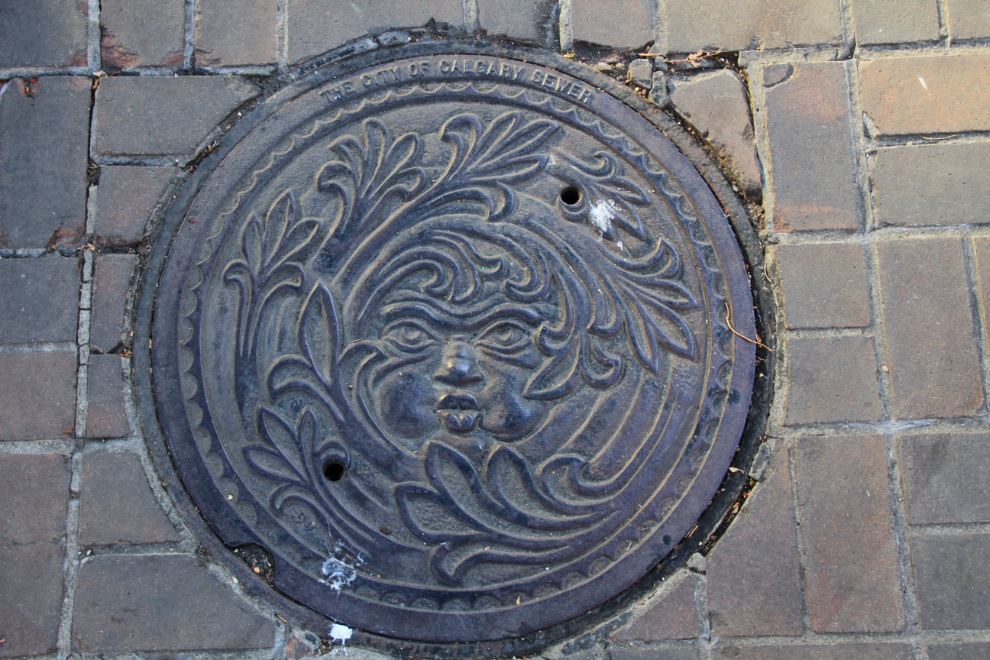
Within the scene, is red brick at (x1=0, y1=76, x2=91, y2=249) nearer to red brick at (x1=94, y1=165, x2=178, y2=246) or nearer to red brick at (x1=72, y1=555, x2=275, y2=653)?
red brick at (x1=94, y1=165, x2=178, y2=246)

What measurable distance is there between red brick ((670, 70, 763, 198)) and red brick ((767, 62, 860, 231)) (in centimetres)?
6

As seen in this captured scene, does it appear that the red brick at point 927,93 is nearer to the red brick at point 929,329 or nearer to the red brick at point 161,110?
the red brick at point 929,329

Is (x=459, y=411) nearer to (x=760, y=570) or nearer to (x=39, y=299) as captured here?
(x=760, y=570)

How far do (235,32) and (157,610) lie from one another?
1.51 meters

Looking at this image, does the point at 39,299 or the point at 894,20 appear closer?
the point at 39,299

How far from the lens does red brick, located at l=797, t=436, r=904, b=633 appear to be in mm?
1530

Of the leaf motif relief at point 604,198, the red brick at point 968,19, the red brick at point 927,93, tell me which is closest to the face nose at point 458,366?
the leaf motif relief at point 604,198

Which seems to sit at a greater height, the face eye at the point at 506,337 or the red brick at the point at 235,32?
the red brick at the point at 235,32

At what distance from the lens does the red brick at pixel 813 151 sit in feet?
5.52

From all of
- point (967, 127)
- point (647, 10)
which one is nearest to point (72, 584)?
point (647, 10)

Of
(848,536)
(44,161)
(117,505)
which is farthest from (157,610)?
(848,536)

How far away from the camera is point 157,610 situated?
153cm

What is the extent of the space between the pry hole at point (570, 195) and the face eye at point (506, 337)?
37cm

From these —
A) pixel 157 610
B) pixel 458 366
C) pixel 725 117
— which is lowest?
pixel 157 610
